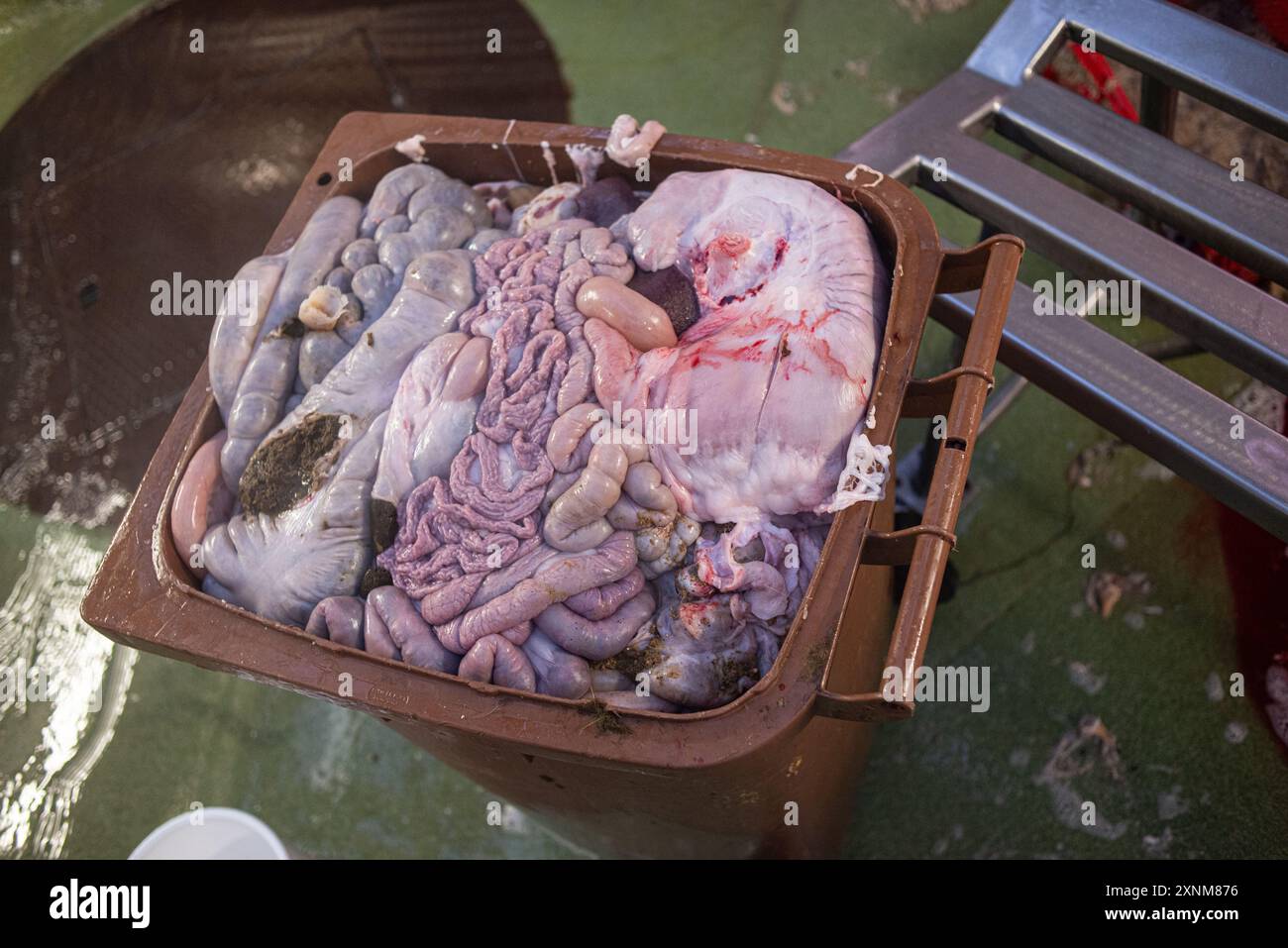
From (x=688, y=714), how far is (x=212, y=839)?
157 cm

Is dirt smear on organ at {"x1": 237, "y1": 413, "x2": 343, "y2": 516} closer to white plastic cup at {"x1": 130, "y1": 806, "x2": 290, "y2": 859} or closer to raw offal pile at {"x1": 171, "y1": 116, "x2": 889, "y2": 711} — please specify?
raw offal pile at {"x1": 171, "y1": 116, "x2": 889, "y2": 711}

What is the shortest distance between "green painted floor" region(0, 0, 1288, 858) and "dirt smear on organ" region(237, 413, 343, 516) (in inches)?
47.9

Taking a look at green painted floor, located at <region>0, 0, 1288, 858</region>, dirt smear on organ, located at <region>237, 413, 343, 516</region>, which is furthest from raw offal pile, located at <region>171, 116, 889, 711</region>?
green painted floor, located at <region>0, 0, 1288, 858</region>

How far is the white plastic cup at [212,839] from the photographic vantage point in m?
2.29

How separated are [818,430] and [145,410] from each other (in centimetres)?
258

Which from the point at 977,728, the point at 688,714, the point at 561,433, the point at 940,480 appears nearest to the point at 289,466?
the point at 561,433

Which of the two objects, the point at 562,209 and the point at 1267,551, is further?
the point at 1267,551

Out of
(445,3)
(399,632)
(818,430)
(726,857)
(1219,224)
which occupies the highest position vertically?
(445,3)

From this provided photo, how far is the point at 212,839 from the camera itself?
91.9 inches

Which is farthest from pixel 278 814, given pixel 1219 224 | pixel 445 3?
pixel 445 3

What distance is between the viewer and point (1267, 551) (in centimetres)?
249

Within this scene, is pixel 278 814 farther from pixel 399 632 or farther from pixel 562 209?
pixel 562 209

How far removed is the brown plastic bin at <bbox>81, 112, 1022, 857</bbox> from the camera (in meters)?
1.34

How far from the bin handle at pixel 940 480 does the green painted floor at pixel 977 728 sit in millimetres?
1076
